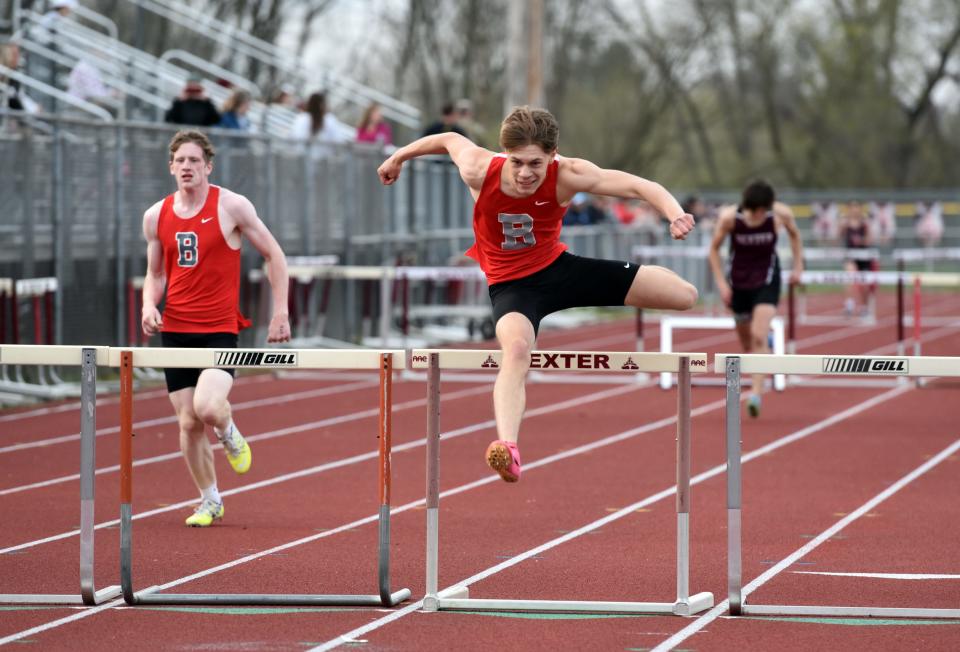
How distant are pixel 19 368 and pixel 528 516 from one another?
7.85 m

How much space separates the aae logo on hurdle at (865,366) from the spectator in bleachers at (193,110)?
12684 mm

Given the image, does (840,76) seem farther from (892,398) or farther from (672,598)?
(672,598)

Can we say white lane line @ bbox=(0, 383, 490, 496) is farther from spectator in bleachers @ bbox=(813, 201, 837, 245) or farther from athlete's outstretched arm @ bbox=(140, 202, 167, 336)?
spectator in bleachers @ bbox=(813, 201, 837, 245)

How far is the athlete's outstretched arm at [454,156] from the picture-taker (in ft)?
21.4

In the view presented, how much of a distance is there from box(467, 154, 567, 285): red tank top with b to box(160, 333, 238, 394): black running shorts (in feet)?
5.85

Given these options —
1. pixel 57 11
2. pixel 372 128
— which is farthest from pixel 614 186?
pixel 57 11

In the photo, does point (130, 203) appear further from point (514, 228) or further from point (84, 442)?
point (514, 228)

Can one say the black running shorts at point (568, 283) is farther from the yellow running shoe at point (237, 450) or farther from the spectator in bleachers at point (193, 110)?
the spectator in bleachers at point (193, 110)

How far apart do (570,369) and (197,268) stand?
2533 millimetres

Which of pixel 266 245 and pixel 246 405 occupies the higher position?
→ pixel 266 245

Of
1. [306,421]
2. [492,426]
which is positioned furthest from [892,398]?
[306,421]

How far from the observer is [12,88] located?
17.2 meters

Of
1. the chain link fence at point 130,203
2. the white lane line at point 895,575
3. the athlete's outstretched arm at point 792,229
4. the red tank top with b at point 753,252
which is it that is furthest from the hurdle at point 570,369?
the chain link fence at point 130,203

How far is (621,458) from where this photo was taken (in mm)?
11297
